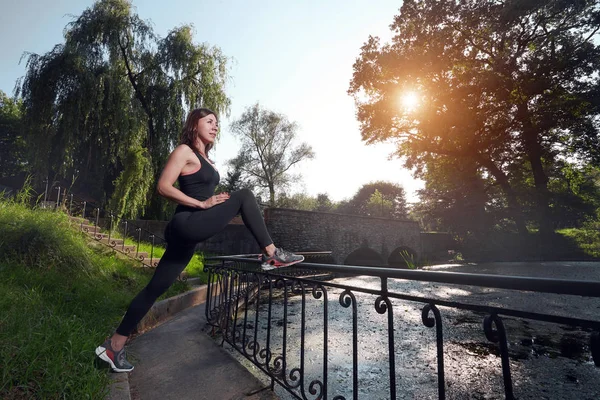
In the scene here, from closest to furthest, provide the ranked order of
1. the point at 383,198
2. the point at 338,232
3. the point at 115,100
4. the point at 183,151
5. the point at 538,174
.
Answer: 1. the point at 183,151
2. the point at 115,100
3. the point at 338,232
4. the point at 538,174
5. the point at 383,198

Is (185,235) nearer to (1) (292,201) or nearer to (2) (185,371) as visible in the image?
(2) (185,371)

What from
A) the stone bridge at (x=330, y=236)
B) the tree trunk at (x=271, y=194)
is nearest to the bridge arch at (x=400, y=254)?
the stone bridge at (x=330, y=236)

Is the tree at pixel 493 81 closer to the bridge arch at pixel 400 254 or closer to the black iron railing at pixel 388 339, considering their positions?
the bridge arch at pixel 400 254

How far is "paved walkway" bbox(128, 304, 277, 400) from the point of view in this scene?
1.96 m

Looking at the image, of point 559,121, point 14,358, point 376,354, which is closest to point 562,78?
point 559,121

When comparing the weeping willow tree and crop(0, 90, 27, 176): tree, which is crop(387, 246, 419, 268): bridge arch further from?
crop(0, 90, 27, 176): tree

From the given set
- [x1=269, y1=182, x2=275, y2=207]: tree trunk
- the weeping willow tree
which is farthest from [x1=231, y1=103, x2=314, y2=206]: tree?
the weeping willow tree

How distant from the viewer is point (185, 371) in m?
2.32

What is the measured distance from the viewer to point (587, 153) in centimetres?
1775

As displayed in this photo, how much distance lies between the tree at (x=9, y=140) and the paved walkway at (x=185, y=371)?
3171cm

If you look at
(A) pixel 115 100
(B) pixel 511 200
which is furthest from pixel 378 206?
(A) pixel 115 100

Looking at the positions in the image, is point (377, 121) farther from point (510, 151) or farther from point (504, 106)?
point (510, 151)

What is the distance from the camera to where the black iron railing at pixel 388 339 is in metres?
1.04

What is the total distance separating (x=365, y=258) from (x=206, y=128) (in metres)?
22.9
